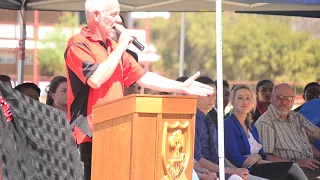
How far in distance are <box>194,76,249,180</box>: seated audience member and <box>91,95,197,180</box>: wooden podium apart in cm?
226

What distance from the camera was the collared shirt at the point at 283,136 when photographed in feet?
26.0

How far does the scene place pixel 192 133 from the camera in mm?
4582

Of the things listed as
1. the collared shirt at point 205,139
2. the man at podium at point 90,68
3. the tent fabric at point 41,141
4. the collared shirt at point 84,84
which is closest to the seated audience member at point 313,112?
the collared shirt at point 205,139

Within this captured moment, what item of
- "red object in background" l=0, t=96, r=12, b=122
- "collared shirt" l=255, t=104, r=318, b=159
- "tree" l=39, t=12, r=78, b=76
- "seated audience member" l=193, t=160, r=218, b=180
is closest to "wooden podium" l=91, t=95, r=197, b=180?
"red object in background" l=0, t=96, r=12, b=122

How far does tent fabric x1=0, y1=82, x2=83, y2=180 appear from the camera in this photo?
4422 millimetres

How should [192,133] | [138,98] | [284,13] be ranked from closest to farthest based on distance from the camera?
[138,98] < [192,133] < [284,13]

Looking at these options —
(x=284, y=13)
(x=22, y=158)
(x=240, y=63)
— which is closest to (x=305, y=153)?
(x=284, y=13)

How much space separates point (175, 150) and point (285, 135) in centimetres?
376

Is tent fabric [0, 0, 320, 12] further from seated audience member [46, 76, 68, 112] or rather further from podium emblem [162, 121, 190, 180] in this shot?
podium emblem [162, 121, 190, 180]

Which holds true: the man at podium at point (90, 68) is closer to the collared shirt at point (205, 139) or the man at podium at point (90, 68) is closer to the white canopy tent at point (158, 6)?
the collared shirt at point (205, 139)

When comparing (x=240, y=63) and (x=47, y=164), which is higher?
(x=240, y=63)

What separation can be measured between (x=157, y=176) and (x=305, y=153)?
4071mm

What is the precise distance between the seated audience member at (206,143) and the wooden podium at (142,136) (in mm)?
2262

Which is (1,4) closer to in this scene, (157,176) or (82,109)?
(82,109)
